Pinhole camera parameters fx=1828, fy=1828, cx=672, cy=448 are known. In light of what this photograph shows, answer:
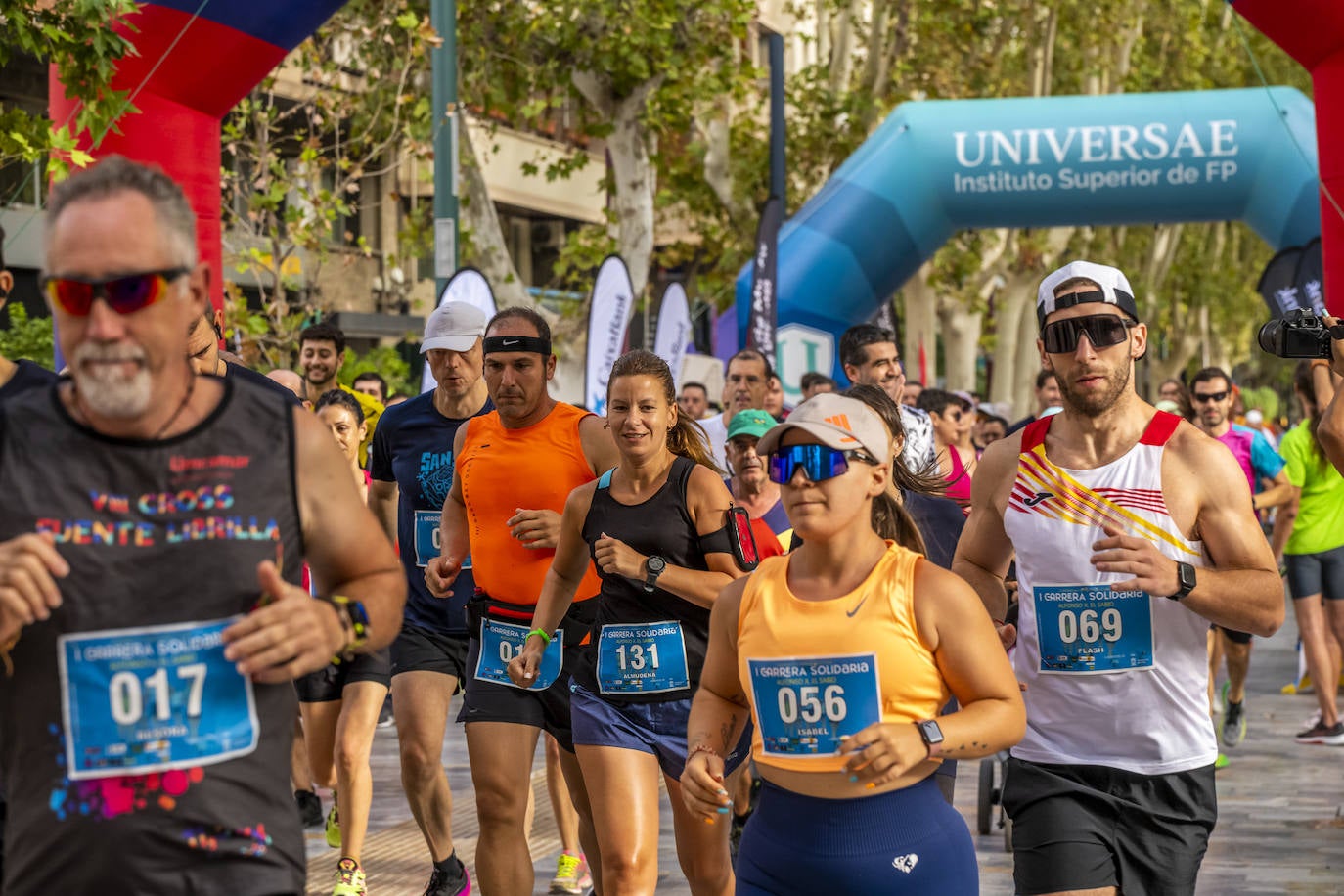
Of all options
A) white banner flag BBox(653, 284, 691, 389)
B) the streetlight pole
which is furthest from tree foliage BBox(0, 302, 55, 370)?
white banner flag BBox(653, 284, 691, 389)

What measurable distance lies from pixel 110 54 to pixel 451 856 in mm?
3609

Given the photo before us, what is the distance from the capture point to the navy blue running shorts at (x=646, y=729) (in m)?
5.54

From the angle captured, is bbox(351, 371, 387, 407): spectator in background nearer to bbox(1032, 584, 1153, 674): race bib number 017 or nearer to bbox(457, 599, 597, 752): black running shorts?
bbox(457, 599, 597, 752): black running shorts

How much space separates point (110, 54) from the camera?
301 inches

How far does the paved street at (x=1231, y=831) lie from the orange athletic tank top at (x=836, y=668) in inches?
138

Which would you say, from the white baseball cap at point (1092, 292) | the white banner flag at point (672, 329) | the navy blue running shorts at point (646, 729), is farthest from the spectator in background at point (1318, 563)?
the white baseball cap at point (1092, 292)

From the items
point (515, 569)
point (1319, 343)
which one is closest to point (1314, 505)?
point (1319, 343)

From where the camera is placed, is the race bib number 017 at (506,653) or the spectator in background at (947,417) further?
the spectator in background at (947,417)

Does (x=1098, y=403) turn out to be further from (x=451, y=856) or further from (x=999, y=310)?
(x=999, y=310)

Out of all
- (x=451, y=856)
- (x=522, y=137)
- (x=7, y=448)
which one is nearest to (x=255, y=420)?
(x=7, y=448)

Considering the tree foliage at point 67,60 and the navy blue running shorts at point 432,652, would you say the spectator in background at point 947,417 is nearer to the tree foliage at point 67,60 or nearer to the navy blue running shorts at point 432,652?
the navy blue running shorts at point 432,652

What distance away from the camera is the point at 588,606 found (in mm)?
6020

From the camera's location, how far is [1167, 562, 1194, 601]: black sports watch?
4191 millimetres

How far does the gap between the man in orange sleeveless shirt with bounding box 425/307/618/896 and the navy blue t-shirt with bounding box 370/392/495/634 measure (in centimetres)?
63
